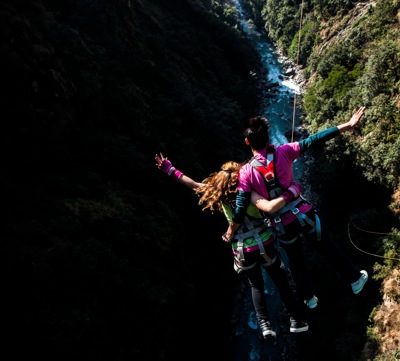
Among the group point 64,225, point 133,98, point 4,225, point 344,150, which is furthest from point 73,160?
point 344,150

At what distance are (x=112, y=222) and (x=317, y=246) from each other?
14.2 meters

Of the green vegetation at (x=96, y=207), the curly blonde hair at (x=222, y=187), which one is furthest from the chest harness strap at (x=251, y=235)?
the green vegetation at (x=96, y=207)

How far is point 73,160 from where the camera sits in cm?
2072

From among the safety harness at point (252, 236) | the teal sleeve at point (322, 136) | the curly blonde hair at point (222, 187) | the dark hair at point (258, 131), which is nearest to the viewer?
the teal sleeve at point (322, 136)

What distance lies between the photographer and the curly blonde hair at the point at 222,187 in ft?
19.7

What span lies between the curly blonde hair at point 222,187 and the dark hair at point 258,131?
473mm

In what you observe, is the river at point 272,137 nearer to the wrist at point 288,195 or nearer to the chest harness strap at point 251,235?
the chest harness strap at point 251,235

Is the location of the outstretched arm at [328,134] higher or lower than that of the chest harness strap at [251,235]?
higher

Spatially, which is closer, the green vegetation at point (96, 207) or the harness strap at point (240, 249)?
the harness strap at point (240, 249)

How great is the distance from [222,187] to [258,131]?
0.92 metres

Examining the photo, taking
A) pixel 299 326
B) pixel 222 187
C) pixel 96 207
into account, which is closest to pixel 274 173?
pixel 222 187

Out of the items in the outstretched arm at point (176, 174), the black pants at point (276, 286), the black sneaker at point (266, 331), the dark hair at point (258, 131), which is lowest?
the black sneaker at point (266, 331)

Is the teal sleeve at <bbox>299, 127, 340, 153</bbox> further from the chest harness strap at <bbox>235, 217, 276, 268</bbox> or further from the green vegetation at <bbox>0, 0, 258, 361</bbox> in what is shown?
the green vegetation at <bbox>0, 0, 258, 361</bbox>

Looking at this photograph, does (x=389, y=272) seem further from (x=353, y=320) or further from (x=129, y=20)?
(x=129, y=20)
